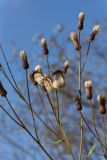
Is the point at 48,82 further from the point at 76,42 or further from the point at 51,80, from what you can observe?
the point at 76,42

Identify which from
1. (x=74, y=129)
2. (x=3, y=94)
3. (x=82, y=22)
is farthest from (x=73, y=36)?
(x=74, y=129)

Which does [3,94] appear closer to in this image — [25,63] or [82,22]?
[25,63]

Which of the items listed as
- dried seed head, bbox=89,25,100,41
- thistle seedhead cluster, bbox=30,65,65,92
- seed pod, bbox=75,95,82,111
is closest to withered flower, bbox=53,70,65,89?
thistle seedhead cluster, bbox=30,65,65,92

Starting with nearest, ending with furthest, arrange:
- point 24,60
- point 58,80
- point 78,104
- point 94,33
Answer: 1. point 58,80
2. point 78,104
3. point 24,60
4. point 94,33

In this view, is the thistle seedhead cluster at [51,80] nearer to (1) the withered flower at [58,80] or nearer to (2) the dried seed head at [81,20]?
(1) the withered flower at [58,80]

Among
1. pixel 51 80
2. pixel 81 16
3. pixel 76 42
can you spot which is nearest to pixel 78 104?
pixel 51 80

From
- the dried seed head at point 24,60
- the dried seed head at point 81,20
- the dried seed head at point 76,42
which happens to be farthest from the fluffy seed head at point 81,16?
the dried seed head at point 24,60

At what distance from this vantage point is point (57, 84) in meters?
1.76

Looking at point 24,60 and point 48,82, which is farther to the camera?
point 24,60

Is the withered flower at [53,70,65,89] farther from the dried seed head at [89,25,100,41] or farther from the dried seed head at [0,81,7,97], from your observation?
the dried seed head at [89,25,100,41]

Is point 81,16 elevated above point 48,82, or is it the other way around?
point 81,16

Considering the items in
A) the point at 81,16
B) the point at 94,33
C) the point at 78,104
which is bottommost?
the point at 78,104

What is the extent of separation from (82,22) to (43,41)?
20cm

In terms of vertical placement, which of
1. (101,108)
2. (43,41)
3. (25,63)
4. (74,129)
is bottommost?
(101,108)
